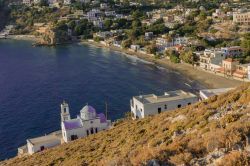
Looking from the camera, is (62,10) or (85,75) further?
(62,10)

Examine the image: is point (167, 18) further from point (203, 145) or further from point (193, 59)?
point (203, 145)

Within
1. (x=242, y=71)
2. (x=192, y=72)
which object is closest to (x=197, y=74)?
(x=192, y=72)

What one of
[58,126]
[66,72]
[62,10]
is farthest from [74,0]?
[58,126]

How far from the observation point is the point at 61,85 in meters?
64.2

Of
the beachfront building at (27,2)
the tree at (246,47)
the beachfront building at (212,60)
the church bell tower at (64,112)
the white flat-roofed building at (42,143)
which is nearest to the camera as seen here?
the white flat-roofed building at (42,143)

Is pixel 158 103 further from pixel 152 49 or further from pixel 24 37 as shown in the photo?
pixel 24 37

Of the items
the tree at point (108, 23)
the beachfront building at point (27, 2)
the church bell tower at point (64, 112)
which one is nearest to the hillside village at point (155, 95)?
the church bell tower at point (64, 112)

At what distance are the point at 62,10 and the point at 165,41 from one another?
62.9 metres

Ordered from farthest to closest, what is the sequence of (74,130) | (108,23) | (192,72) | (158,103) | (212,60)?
(108,23) < (212,60) < (192,72) < (158,103) < (74,130)

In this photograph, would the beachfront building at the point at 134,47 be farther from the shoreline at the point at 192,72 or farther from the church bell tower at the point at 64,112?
the church bell tower at the point at 64,112

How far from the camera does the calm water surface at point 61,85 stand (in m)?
46.4

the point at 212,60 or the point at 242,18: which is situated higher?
the point at 242,18

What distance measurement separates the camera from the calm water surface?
46.4m

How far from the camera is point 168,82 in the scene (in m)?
62.1
